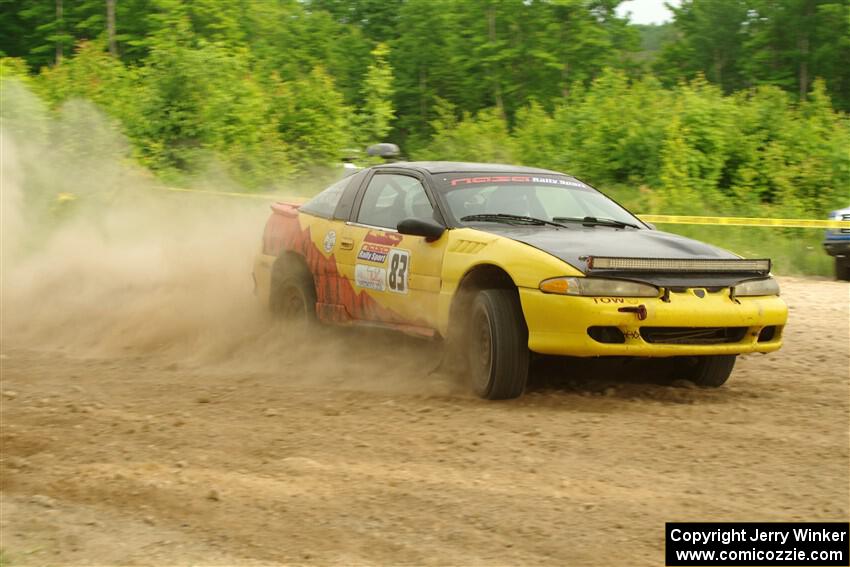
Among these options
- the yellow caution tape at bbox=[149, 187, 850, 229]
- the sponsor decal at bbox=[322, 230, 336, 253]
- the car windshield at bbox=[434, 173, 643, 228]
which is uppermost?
the car windshield at bbox=[434, 173, 643, 228]

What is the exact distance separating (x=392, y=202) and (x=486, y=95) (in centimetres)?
3837

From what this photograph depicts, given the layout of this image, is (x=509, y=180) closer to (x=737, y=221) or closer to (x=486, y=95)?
(x=737, y=221)

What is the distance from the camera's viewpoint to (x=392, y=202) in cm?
802

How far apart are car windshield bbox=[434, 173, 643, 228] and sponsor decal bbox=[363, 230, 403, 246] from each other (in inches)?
18.2

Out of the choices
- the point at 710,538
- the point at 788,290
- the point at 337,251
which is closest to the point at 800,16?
the point at 788,290

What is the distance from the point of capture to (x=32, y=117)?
1738 cm

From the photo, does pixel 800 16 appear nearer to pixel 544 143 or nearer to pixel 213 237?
pixel 544 143

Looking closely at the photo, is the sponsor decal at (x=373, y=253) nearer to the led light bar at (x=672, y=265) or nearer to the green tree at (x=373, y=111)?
the led light bar at (x=672, y=265)

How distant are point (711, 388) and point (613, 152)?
54.4 feet

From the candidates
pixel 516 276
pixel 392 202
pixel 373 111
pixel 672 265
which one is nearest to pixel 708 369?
pixel 672 265

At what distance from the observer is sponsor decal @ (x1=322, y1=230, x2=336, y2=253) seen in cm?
833

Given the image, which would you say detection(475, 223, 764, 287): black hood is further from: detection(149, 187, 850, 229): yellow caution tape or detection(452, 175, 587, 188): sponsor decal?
detection(149, 187, 850, 229): yellow caution tape

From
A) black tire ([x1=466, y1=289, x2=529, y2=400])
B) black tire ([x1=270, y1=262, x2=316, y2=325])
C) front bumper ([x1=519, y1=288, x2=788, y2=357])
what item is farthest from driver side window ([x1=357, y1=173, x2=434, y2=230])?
front bumper ([x1=519, y1=288, x2=788, y2=357])

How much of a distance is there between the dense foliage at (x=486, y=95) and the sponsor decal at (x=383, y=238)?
12.2 m
